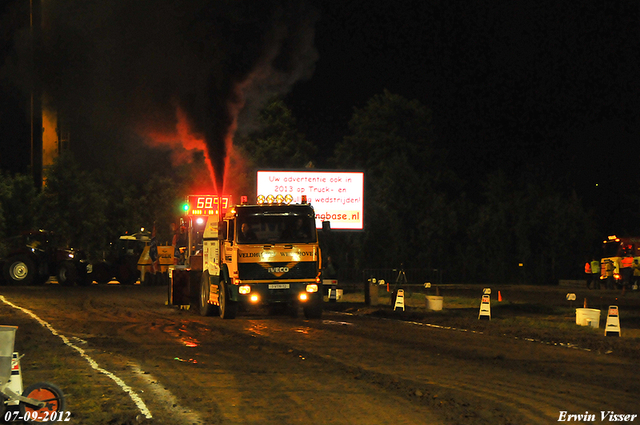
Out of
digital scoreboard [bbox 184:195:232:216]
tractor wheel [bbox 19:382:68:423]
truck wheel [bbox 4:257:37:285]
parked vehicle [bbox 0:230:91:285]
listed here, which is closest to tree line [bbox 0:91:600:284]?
parked vehicle [bbox 0:230:91:285]

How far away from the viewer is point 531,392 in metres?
10.5

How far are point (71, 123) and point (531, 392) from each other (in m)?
44.3

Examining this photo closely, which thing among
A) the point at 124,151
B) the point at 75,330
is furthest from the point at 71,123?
the point at 75,330

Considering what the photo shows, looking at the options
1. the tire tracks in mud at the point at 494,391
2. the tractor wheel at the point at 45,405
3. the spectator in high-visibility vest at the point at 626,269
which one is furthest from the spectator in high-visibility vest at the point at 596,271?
the tractor wheel at the point at 45,405

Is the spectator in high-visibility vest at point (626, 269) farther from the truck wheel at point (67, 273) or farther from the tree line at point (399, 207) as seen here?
the truck wheel at point (67, 273)

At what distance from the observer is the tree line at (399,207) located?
6173 centimetres

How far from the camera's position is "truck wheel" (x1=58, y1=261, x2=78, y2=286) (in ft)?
126

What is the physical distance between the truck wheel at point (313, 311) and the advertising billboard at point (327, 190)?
667 inches

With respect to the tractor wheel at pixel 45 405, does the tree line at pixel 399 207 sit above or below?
above

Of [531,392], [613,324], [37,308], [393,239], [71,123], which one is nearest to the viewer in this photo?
[531,392]

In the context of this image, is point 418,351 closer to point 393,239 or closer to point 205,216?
point 205,216

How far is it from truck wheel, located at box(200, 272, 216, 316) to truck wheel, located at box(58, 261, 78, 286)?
1624 centimetres

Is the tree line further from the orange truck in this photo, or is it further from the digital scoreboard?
the orange truck

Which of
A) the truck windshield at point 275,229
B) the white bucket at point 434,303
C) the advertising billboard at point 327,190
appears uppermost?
the advertising billboard at point 327,190
